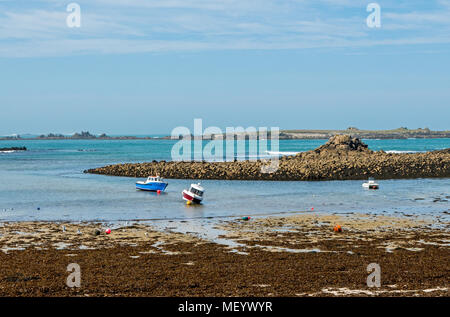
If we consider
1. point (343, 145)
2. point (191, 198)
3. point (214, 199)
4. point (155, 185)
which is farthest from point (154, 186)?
point (343, 145)

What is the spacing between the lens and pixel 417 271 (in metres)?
17.3

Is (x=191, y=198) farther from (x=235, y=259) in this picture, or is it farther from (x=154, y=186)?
(x=235, y=259)

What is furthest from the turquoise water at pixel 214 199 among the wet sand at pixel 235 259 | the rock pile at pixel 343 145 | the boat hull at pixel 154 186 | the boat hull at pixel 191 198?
the rock pile at pixel 343 145

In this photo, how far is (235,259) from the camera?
64.1 feet

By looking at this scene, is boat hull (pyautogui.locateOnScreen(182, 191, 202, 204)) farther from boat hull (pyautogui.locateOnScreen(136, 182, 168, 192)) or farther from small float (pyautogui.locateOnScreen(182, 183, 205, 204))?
boat hull (pyautogui.locateOnScreen(136, 182, 168, 192))

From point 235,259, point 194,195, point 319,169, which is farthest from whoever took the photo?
point 319,169

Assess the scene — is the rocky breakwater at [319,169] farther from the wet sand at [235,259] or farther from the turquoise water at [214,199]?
the wet sand at [235,259]

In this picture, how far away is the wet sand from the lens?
15.4 meters

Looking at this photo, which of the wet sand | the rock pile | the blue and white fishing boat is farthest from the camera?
the rock pile

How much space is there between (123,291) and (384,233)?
1447cm

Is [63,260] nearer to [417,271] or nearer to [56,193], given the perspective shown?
[417,271]

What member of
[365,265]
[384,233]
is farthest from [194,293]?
[384,233]

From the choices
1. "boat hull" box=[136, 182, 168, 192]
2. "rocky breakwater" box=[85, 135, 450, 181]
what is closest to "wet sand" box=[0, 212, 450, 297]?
"boat hull" box=[136, 182, 168, 192]

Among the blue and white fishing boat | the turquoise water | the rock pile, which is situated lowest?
the turquoise water
